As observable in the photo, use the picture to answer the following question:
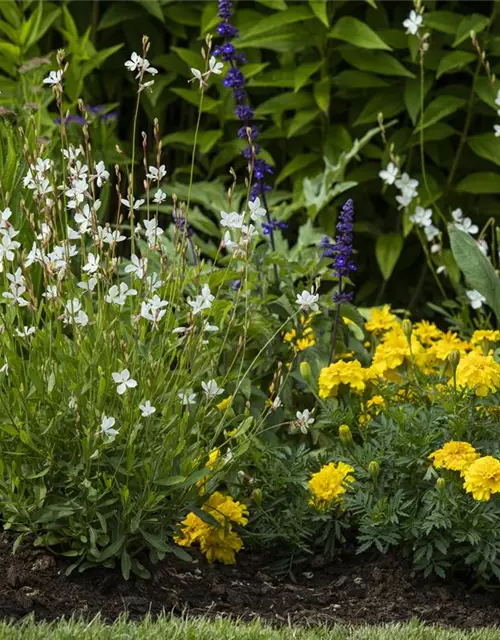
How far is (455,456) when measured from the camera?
299 cm

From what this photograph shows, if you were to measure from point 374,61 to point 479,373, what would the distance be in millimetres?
2386

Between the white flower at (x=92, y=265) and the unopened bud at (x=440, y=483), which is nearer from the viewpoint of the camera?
the white flower at (x=92, y=265)

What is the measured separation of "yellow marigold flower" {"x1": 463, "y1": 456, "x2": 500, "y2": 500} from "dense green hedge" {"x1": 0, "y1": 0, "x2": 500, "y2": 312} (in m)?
2.02

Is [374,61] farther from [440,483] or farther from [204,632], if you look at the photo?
[204,632]

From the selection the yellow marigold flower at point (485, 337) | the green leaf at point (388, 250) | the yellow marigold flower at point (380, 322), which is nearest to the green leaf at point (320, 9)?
the green leaf at point (388, 250)

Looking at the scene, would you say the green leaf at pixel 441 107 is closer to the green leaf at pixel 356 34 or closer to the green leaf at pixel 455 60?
the green leaf at pixel 455 60

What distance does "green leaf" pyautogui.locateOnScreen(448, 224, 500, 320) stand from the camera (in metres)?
4.04

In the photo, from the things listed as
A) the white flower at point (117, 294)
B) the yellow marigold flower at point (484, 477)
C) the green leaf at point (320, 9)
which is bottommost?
the yellow marigold flower at point (484, 477)

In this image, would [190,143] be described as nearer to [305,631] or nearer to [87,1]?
[87,1]

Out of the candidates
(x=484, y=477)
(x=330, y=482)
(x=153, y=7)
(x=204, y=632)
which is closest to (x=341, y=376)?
(x=330, y=482)

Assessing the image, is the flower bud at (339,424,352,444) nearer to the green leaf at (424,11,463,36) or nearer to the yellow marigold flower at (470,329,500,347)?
the yellow marigold flower at (470,329,500,347)

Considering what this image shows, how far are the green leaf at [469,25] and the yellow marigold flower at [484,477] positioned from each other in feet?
8.31

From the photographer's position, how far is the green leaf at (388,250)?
5172mm

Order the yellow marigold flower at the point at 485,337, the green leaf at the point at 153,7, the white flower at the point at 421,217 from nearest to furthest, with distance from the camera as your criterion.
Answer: the yellow marigold flower at the point at 485,337
the white flower at the point at 421,217
the green leaf at the point at 153,7
